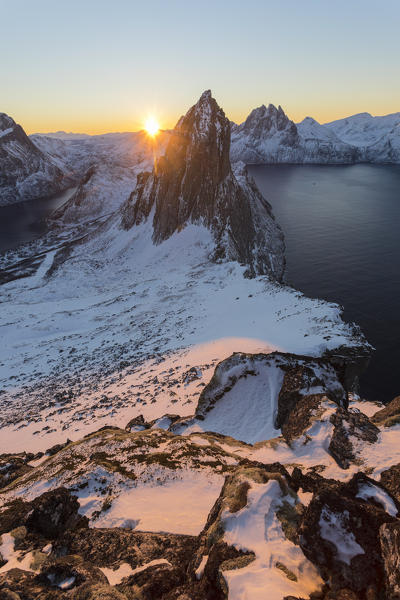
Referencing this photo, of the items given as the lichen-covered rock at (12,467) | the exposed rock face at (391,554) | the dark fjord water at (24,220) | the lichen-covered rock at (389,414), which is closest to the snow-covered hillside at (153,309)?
the lichen-covered rock at (12,467)

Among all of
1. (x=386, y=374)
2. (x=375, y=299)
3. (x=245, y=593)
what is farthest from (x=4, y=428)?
(x=375, y=299)

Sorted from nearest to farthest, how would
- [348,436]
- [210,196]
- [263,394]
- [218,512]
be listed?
[218,512] < [348,436] < [263,394] < [210,196]

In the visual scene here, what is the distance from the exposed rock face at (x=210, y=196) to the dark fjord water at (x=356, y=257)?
8049 millimetres

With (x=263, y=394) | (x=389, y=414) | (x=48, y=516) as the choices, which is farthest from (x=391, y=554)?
(x=263, y=394)

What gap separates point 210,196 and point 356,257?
35.5 meters

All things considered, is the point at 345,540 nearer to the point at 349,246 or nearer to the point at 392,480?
the point at 392,480

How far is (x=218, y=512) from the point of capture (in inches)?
406

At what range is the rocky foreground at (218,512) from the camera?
7.88 metres

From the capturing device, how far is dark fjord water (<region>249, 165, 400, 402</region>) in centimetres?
4119

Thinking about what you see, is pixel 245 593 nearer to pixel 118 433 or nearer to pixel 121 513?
pixel 121 513

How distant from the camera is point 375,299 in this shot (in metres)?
53.2

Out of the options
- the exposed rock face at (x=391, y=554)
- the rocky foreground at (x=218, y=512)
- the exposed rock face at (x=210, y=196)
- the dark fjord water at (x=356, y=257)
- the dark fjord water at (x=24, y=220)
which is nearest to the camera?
the exposed rock face at (x=391, y=554)

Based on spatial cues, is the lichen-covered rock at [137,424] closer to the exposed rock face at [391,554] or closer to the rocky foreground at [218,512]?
the rocky foreground at [218,512]

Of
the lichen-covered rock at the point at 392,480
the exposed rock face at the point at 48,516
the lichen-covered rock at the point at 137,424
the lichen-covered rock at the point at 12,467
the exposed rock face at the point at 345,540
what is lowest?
the lichen-covered rock at the point at 12,467
